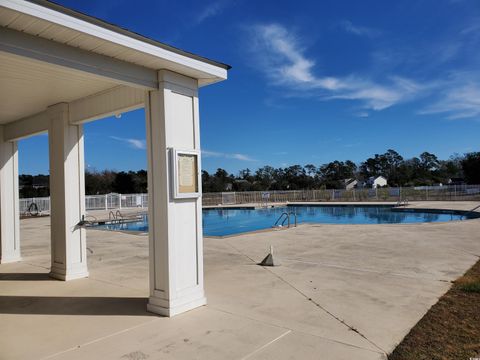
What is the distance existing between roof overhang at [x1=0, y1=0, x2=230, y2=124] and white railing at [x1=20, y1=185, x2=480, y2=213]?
65.7ft

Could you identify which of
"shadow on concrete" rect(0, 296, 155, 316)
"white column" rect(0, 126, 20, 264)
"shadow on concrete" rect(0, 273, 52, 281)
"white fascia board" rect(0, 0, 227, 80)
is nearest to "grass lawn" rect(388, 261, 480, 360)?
"shadow on concrete" rect(0, 296, 155, 316)

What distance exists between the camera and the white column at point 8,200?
284 inches

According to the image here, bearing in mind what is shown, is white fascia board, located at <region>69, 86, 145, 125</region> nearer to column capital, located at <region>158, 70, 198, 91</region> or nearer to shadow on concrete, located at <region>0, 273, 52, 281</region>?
column capital, located at <region>158, 70, 198, 91</region>

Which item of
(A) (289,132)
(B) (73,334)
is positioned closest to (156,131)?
(B) (73,334)

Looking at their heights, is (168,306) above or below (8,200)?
below

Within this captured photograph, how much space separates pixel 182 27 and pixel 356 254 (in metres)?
8.44

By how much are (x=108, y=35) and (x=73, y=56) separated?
0.42m

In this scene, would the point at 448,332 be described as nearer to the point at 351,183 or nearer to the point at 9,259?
the point at 9,259

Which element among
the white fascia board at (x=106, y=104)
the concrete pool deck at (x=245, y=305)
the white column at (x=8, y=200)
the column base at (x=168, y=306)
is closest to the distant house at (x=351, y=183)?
the concrete pool deck at (x=245, y=305)

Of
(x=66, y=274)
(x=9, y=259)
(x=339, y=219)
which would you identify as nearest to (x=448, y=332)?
(x=66, y=274)

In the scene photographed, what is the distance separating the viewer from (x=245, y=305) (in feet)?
14.3

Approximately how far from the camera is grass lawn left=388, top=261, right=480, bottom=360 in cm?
297

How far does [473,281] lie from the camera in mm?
5164

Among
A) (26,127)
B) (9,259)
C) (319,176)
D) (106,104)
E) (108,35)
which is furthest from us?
(319,176)
